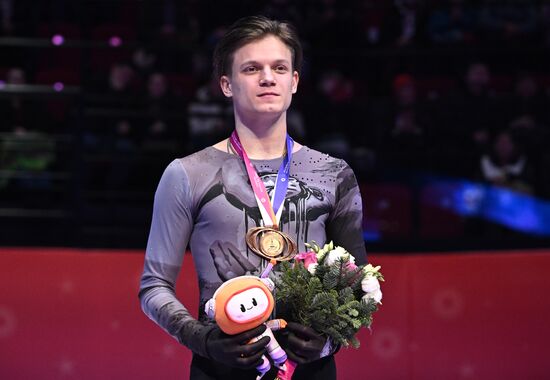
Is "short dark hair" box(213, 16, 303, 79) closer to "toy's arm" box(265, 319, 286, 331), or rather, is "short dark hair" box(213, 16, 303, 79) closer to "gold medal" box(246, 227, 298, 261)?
"gold medal" box(246, 227, 298, 261)

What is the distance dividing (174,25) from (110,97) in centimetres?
178

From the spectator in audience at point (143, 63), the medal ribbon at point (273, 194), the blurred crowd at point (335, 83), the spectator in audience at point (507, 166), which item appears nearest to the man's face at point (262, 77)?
the medal ribbon at point (273, 194)

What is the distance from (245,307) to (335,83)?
520 centimetres

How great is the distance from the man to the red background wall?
7.29ft

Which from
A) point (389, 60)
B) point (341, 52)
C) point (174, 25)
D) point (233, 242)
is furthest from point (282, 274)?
point (174, 25)

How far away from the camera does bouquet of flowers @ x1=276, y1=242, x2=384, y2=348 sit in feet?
7.98

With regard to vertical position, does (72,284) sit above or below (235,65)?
below

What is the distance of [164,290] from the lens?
8.68ft

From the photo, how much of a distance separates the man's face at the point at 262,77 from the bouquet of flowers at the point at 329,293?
18.2 inches

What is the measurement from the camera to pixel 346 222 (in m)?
2.81

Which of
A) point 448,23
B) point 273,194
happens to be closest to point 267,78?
point 273,194

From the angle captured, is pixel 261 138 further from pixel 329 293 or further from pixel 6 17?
pixel 6 17

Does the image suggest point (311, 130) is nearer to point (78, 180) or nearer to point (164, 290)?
point (78, 180)

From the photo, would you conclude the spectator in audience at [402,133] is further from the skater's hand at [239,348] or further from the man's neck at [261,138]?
the skater's hand at [239,348]
